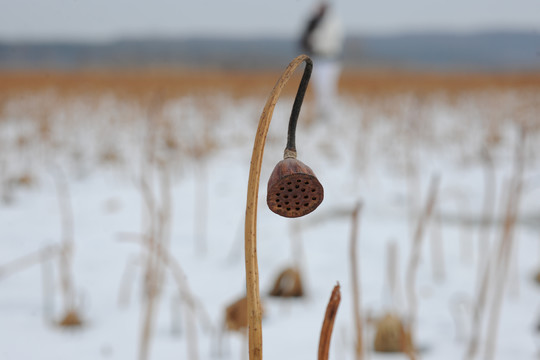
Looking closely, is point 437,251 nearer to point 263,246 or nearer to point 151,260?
point 263,246

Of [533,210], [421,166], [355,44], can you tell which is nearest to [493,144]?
[421,166]

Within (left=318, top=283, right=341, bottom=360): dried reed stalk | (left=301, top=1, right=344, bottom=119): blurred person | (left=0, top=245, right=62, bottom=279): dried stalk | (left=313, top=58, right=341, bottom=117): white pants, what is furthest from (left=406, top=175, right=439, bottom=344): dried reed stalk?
(left=313, top=58, right=341, bottom=117): white pants

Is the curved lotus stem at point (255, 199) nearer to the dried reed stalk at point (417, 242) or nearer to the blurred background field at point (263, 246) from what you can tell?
the blurred background field at point (263, 246)

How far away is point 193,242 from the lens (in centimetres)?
250

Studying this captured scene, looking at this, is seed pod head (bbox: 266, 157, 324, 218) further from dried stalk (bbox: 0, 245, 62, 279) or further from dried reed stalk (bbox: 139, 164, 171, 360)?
dried stalk (bbox: 0, 245, 62, 279)

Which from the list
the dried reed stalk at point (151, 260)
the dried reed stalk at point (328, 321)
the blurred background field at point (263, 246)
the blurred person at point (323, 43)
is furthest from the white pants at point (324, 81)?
the dried reed stalk at point (328, 321)

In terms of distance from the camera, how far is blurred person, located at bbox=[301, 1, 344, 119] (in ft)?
17.3

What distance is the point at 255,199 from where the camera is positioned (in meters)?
0.27

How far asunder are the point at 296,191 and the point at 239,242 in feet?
7.16

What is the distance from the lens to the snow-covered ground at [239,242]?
5.29 feet

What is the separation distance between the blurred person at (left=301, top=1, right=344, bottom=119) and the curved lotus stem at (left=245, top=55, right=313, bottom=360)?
4.93 metres

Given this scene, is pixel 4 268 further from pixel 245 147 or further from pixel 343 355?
pixel 245 147

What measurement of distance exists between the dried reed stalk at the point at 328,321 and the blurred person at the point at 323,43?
4.92 m

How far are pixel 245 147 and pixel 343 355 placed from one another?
377 cm
